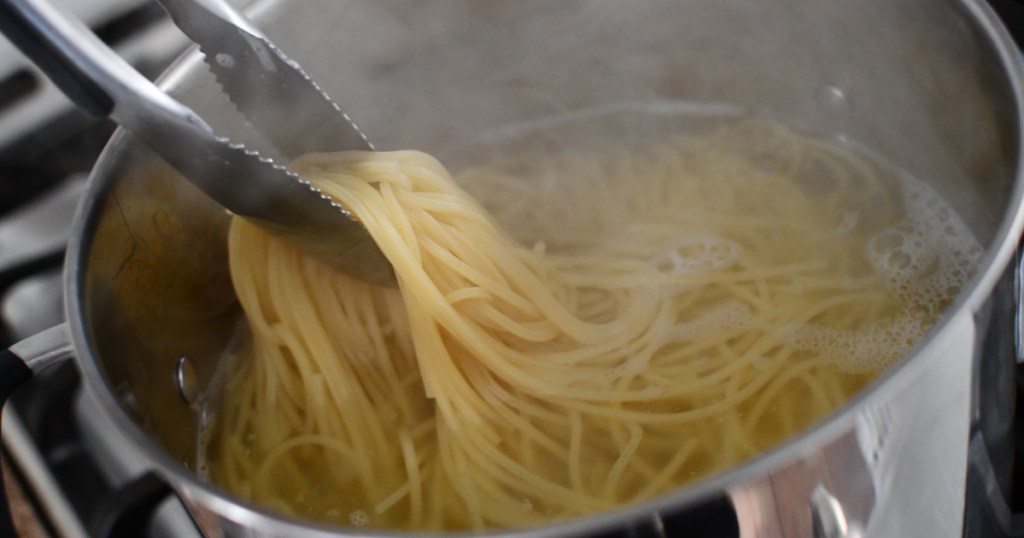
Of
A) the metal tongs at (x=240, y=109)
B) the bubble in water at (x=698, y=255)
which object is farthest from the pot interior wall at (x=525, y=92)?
the bubble in water at (x=698, y=255)

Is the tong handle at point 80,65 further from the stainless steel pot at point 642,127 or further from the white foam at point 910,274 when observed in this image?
the white foam at point 910,274

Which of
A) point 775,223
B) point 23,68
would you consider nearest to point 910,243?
point 775,223

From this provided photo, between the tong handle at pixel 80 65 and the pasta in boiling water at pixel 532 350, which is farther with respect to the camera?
the pasta in boiling water at pixel 532 350

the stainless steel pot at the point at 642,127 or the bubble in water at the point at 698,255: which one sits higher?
the stainless steel pot at the point at 642,127

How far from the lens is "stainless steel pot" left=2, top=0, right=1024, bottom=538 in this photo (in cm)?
70

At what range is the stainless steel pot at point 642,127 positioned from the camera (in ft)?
2.29

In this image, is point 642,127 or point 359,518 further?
point 642,127

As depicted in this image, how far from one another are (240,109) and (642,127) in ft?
2.43

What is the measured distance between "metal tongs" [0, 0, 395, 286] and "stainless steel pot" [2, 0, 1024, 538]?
0.48 ft

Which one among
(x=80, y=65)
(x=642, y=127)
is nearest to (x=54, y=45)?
(x=80, y=65)

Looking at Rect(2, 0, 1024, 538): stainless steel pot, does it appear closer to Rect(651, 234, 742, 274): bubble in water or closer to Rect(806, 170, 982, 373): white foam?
Rect(806, 170, 982, 373): white foam

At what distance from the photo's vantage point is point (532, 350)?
1230 millimetres

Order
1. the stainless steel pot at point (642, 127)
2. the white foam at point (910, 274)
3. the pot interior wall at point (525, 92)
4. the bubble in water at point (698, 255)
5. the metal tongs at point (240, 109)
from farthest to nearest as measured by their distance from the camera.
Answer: the bubble in water at point (698, 255), the white foam at point (910, 274), the pot interior wall at point (525, 92), the metal tongs at point (240, 109), the stainless steel pot at point (642, 127)

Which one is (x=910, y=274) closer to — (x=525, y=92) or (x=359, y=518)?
(x=525, y=92)
